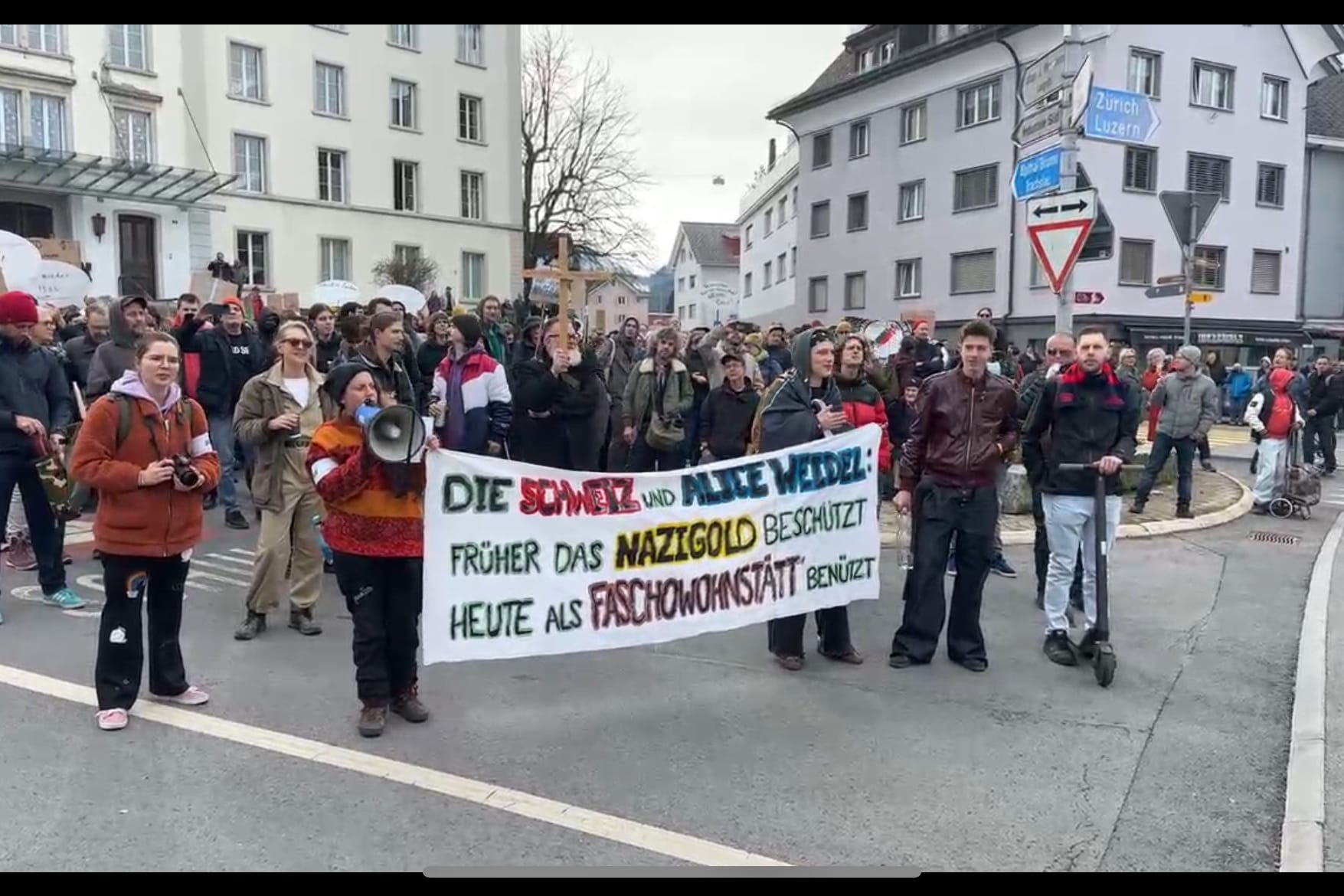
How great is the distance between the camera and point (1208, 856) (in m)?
3.86

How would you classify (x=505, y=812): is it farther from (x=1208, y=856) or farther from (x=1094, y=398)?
(x=1094, y=398)

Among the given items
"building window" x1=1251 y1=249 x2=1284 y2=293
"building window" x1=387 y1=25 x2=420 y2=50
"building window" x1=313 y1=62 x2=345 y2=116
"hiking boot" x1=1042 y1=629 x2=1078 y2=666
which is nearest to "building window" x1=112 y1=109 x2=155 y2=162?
"building window" x1=313 y1=62 x2=345 y2=116

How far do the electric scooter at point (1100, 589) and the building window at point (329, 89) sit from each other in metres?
35.1

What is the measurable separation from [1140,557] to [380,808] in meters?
7.56

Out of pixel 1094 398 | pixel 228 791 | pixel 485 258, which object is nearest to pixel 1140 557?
pixel 1094 398

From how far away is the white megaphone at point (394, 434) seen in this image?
4.61 meters

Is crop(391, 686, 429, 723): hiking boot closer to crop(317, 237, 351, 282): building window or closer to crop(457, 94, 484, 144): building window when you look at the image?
crop(317, 237, 351, 282): building window

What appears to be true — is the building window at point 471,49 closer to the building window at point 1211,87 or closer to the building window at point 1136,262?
the building window at point 1136,262

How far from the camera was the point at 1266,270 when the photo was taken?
119 feet

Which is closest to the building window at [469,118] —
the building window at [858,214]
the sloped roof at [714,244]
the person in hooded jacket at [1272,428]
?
the building window at [858,214]

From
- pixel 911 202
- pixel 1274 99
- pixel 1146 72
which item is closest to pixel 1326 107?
pixel 1274 99

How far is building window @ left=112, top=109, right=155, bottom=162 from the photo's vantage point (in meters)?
30.9

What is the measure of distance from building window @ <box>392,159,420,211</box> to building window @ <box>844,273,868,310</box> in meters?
16.7

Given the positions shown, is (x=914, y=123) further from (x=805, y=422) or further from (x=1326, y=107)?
(x=805, y=422)
